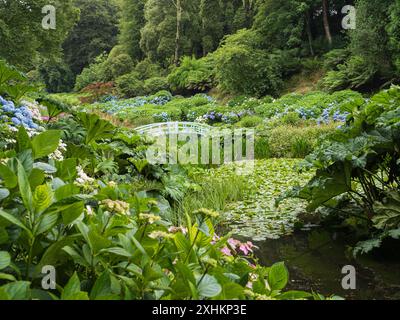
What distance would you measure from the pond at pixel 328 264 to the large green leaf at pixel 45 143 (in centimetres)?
208

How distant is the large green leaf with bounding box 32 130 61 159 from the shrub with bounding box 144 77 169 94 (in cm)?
2299

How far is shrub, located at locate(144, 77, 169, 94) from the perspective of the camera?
24.0 meters

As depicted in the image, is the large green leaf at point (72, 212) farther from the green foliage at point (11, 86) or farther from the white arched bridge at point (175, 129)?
the white arched bridge at point (175, 129)

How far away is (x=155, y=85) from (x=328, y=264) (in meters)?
21.8

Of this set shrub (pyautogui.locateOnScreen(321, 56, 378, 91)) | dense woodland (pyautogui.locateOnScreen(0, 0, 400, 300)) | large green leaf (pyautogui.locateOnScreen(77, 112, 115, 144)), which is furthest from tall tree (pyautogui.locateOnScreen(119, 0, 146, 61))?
large green leaf (pyautogui.locateOnScreen(77, 112, 115, 144))

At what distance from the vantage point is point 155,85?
79.2ft

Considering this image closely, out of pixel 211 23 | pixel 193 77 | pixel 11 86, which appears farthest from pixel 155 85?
pixel 11 86

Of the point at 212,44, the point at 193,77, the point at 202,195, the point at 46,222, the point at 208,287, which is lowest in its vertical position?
the point at 202,195

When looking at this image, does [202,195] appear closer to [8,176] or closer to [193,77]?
[8,176]

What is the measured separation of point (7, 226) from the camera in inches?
37.9

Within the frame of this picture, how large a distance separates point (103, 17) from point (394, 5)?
26.4 metres

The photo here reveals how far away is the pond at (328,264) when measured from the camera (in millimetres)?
2754

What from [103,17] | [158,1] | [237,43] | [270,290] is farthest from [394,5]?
[103,17]

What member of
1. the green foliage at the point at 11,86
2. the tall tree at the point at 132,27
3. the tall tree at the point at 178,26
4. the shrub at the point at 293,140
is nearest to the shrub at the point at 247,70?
the tall tree at the point at 178,26
